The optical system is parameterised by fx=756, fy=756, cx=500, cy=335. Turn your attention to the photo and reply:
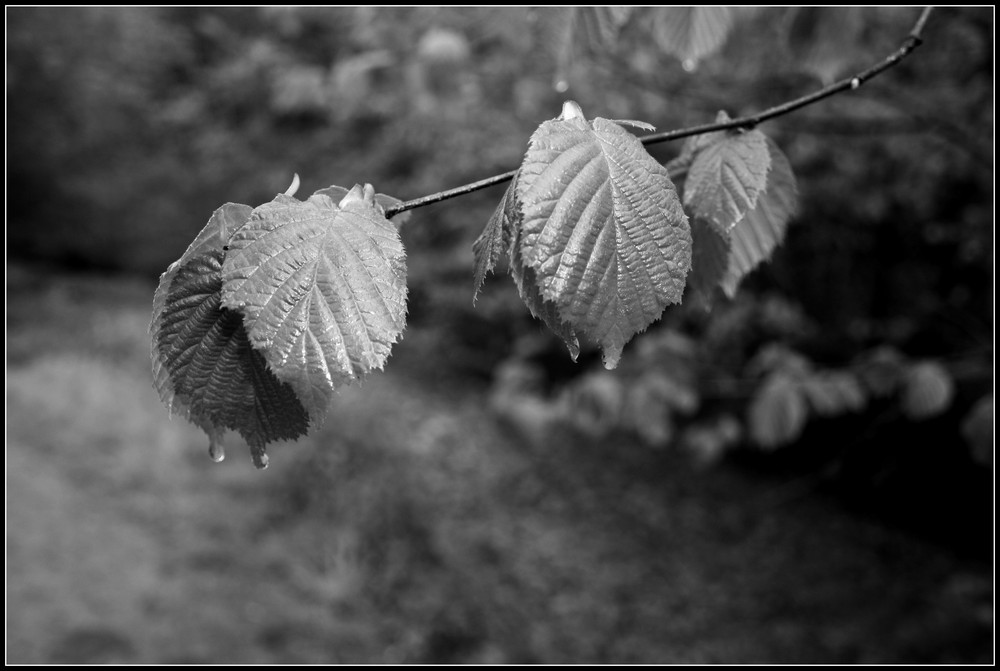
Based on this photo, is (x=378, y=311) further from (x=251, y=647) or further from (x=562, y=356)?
(x=562, y=356)

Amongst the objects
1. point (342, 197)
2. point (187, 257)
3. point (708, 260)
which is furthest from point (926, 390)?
point (187, 257)

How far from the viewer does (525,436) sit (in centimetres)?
570

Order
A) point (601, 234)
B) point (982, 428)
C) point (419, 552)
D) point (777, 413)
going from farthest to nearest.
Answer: point (419, 552)
point (777, 413)
point (982, 428)
point (601, 234)

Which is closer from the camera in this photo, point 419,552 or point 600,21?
point 600,21

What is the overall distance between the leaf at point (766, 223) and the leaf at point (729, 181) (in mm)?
108

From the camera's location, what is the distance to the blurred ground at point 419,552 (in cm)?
326

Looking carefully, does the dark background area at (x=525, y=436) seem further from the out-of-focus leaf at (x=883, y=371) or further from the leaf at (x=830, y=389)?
the leaf at (x=830, y=389)

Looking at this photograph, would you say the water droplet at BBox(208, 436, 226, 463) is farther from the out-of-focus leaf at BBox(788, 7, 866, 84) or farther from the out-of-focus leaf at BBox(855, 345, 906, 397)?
the out-of-focus leaf at BBox(855, 345, 906, 397)

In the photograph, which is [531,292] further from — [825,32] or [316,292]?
[825,32]

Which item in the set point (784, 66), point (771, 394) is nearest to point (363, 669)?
point (771, 394)

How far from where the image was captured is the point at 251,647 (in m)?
3.05

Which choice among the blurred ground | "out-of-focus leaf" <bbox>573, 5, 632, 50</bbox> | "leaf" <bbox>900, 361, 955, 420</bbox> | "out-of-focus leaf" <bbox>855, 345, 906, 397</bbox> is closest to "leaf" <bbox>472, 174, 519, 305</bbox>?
"out-of-focus leaf" <bbox>573, 5, 632, 50</bbox>

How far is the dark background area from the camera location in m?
2.84

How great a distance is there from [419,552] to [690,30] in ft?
10.9
